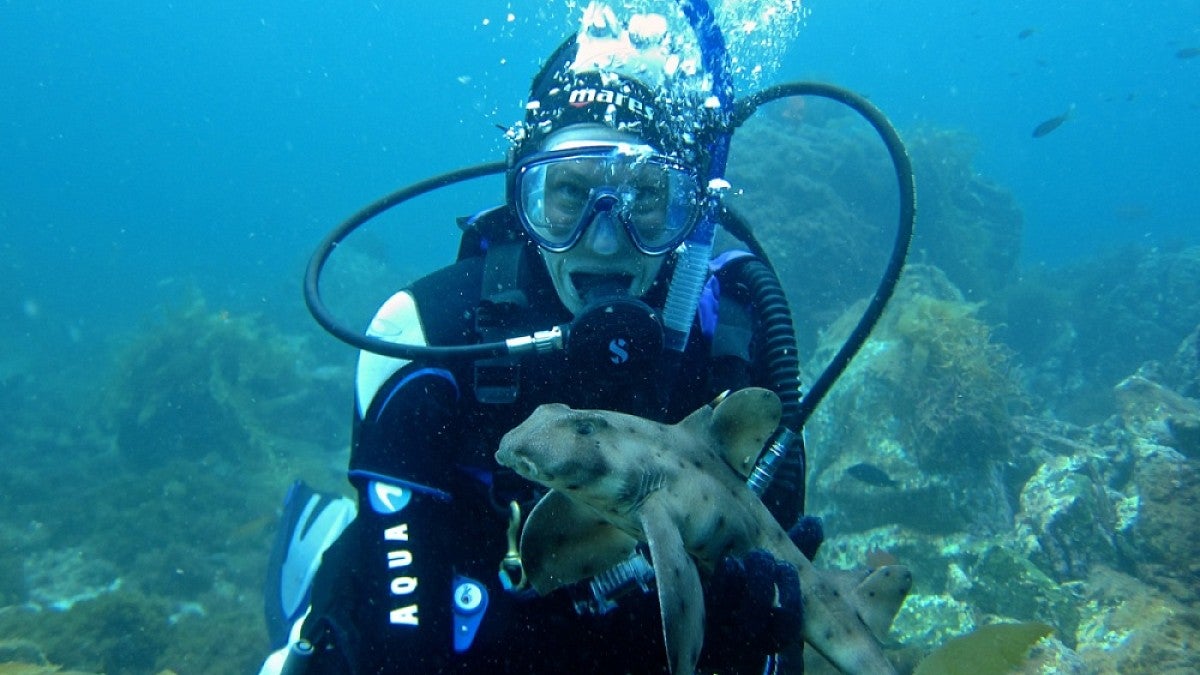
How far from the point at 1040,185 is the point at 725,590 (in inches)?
3769

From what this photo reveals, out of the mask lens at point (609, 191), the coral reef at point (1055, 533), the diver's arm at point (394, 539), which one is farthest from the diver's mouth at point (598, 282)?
the coral reef at point (1055, 533)

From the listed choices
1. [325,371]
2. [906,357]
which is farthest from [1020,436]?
[325,371]

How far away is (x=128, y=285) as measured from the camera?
40.3m

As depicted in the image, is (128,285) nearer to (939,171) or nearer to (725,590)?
(939,171)

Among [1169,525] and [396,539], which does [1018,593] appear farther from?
[396,539]

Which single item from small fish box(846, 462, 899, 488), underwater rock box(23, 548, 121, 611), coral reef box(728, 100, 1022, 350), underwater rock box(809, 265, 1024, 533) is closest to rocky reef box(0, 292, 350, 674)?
underwater rock box(23, 548, 121, 611)

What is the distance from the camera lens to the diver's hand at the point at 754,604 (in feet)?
5.93

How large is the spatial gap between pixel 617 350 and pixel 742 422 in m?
0.87

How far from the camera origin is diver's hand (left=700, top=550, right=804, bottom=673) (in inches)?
71.2

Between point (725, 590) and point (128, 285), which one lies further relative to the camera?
point (128, 285)

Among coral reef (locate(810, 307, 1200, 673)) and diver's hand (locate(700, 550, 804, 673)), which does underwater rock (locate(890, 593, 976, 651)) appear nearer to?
coral reef (locate(810, 307, 1200, 673))

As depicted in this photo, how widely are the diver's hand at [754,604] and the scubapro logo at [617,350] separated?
3.57 feet

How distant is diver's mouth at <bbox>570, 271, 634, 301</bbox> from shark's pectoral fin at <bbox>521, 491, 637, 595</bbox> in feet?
4.77

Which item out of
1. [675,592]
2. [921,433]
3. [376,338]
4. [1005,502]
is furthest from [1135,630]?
[376,338]
